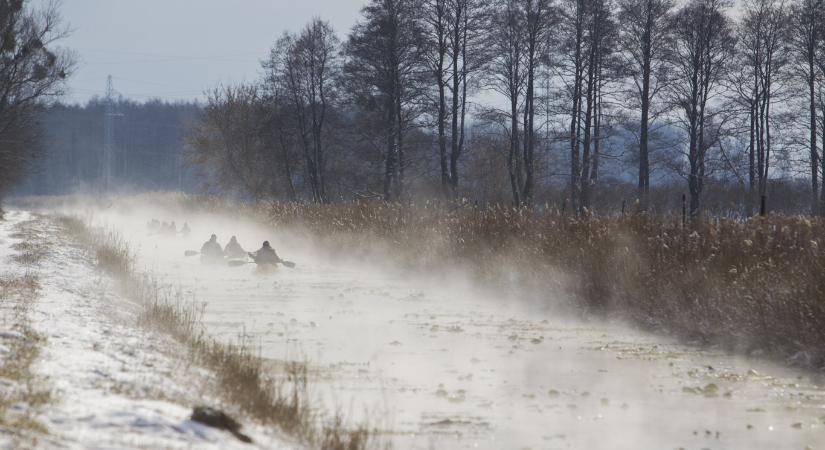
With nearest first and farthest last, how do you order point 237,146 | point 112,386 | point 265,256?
point 112,386 → point 265,256 → point 237,146

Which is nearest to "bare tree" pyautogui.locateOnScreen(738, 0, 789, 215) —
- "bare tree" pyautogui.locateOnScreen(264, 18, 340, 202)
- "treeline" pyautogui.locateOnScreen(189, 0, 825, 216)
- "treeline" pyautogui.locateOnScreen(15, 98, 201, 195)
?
"treeline" pyautogui.locateOnScreen(189, 0, 825, 216)

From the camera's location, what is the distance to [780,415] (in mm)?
5820

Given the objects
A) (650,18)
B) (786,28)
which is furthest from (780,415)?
(786,28)

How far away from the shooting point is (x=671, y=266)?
9602 mm

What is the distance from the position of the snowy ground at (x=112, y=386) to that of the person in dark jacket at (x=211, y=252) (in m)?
8.31

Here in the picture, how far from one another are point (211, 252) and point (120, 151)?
448 feet

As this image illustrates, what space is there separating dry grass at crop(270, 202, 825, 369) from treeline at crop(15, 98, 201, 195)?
11936 centimetres

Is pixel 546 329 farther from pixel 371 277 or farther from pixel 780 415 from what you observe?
pixel 371 277

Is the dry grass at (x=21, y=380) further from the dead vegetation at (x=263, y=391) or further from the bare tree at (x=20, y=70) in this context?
the bare tree at (x=20, y=70)

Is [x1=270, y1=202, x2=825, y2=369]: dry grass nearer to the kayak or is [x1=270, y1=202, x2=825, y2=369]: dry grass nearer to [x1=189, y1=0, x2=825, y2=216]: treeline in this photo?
the kayak

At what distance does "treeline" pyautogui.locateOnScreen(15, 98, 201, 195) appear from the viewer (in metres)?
133

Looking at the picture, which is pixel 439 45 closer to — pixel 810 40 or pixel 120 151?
pixel 810 40

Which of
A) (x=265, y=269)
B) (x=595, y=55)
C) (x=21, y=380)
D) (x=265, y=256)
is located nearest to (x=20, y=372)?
(x=21, y=380)

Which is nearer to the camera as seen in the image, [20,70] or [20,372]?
[20,372]
